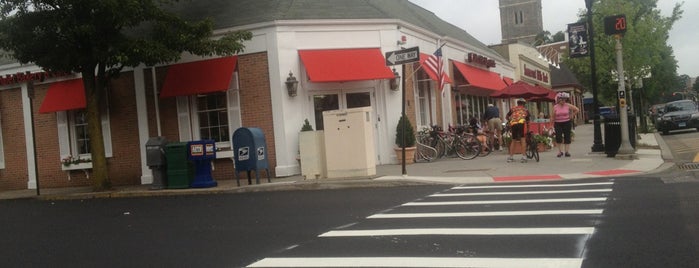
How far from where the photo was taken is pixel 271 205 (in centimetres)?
1015

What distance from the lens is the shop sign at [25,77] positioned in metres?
18.9

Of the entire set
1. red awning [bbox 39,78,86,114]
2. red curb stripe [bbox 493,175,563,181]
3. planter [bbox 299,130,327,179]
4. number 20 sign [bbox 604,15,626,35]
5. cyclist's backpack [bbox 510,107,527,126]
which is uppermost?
number 20 sign [bbox 604,15,626,35]

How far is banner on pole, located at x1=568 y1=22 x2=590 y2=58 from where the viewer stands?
Result: 17.2 metres

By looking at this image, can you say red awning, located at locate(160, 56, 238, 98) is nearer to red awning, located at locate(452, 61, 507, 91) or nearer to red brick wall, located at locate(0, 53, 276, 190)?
red brick wall, located at locate(0, 53, 276, 190)

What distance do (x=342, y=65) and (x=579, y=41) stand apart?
683 cm

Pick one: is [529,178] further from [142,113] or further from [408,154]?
[142,113]

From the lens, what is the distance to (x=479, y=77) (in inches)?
949

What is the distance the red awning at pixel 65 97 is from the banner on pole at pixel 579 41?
14.5 m

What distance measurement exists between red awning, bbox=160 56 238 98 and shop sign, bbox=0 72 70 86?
3979 millimetres

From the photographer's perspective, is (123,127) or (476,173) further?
(123,127)

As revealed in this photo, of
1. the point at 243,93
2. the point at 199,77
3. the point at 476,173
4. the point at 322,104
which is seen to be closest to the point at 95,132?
the point at 199,77

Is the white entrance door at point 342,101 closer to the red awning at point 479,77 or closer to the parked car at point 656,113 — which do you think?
the red awning at point 479,77

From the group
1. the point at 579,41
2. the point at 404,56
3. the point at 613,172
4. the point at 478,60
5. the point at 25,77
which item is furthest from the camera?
the point at 478,60

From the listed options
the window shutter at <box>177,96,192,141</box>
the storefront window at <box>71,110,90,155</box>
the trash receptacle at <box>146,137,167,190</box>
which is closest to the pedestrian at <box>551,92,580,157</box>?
the trash receptacle at <box>146,137,167,190</box>
